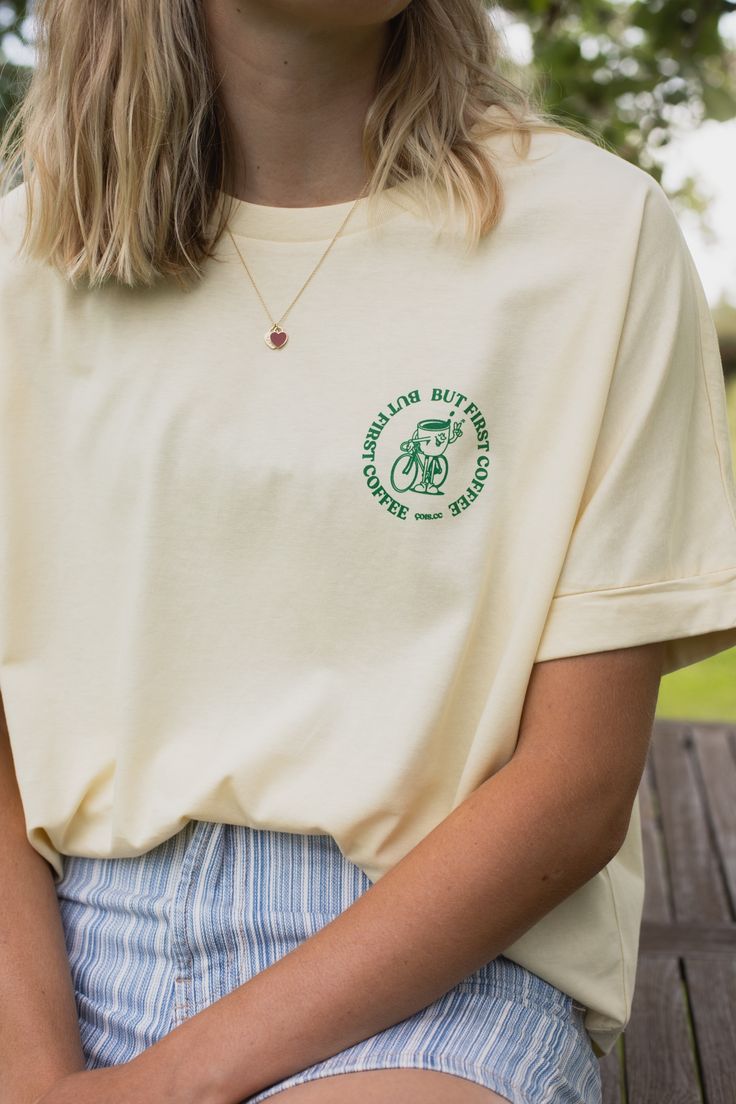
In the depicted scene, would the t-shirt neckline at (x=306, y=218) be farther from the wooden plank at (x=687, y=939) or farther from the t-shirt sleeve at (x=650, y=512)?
the wooden plank at (x=687, y=939)

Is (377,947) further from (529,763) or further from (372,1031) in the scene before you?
(529,763)

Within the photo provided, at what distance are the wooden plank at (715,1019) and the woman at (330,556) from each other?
1.94 feet

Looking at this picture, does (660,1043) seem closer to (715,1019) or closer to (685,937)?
(715,1019)

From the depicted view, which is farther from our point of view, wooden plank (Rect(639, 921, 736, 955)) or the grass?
the grass

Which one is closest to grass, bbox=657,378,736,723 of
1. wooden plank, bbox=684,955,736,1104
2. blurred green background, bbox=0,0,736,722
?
blurred green background, bbox=0,0,736,722

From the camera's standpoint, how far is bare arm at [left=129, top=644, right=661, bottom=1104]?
3.65 ft

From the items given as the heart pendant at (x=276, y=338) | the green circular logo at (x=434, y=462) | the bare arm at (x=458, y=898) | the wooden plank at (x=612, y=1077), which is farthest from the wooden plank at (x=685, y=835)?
the heart pendant at (x=276, y=338)

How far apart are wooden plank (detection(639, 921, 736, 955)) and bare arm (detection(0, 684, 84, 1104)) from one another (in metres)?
1.34

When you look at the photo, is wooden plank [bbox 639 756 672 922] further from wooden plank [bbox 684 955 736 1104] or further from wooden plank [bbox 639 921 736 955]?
wooden plank [bbox 684 955 736 1104]

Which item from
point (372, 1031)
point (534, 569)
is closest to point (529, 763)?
point (534, 569)

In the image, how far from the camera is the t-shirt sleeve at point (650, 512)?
116cm

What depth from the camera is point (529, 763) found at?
1.17m

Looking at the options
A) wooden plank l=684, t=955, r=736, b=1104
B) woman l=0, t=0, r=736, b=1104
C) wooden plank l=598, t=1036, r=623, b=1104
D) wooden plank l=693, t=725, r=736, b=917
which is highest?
woman l=0, t=0, r=736, b=1104

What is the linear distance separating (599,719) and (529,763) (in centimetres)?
8
